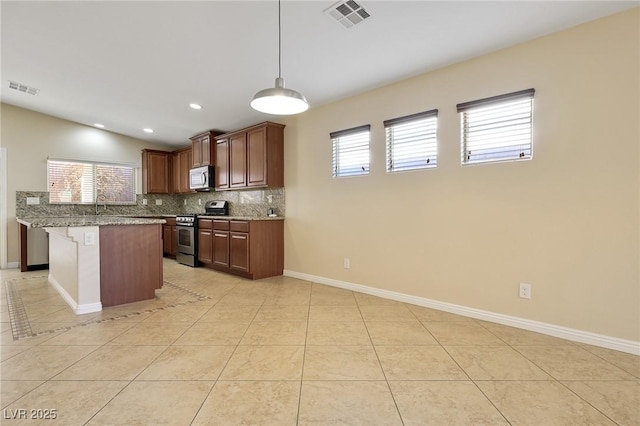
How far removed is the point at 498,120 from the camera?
8.94 feet

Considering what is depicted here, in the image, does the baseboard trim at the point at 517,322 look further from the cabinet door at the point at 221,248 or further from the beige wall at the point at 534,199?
the cabinet door at the point at 221,248

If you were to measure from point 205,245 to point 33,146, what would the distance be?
3.62m

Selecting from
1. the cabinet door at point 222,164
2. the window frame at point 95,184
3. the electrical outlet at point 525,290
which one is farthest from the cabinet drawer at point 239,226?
the window frame at point 95,184

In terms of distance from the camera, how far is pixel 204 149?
5.65 metres

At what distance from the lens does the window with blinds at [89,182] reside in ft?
18.5

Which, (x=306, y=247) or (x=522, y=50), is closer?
(x=522, y=50)

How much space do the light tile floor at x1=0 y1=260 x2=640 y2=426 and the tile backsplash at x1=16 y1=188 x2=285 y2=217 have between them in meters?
2.37

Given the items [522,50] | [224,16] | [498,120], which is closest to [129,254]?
[224,16]

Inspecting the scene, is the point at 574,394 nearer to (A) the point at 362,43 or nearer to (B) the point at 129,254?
(A) the point at 362,43

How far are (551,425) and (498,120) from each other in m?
2.31

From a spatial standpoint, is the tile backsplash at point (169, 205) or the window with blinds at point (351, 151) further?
the tile backsplash at point (169, 205)

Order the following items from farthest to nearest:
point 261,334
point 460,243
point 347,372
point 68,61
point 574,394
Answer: point 68,61 → point 460,243 → point 261,334 → point 347,372 → point 574,394

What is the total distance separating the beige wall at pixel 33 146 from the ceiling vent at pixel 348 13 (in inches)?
231

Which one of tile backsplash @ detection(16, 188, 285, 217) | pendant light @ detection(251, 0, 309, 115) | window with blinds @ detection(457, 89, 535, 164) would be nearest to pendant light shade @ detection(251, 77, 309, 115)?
pendant light @ detection(251, 0, 309, 115)
